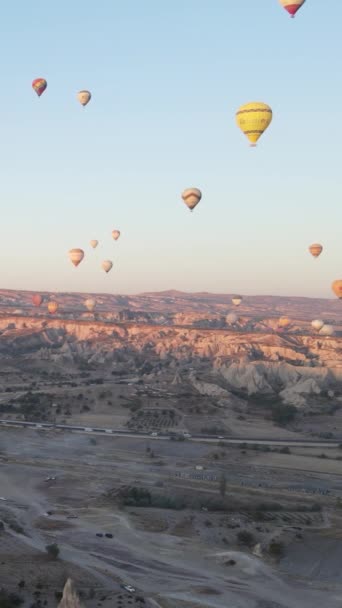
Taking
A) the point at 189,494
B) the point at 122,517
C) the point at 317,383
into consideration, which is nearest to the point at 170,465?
the point at 189,494

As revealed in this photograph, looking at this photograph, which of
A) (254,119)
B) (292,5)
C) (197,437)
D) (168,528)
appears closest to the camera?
(168,528)

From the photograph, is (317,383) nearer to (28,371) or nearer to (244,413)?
(244,413)

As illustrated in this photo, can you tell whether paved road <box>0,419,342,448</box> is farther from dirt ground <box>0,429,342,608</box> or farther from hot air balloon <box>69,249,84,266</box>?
hot air balloon <box>69,249,84,266</box>

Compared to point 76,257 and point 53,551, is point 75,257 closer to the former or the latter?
point 76,257

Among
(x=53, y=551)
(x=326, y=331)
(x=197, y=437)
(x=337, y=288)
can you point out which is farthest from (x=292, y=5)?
(x=326, y=331)

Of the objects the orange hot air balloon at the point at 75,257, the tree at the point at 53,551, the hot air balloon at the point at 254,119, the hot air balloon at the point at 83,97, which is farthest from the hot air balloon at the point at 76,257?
the tree at the point at 53,551

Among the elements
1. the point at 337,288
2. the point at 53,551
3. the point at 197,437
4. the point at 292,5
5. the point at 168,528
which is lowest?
the point at 53,551

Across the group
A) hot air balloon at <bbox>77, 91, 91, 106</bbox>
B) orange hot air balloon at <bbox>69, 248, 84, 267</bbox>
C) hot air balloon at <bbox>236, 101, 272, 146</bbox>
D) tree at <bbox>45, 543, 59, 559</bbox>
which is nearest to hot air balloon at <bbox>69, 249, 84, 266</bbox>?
orange hot air balloon at <bbox>69, 248, 84, 267</bbox>
